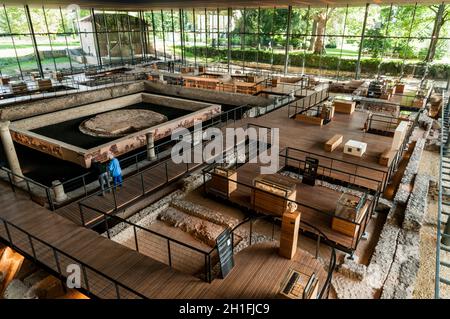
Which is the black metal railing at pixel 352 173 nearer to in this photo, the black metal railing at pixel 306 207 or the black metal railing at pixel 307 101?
the black metal railing at pixel 306 207

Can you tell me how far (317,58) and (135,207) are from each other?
24422mm

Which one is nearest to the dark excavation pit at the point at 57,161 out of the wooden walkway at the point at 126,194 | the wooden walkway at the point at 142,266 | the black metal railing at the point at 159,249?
the wooden walkway at the point at 126,194

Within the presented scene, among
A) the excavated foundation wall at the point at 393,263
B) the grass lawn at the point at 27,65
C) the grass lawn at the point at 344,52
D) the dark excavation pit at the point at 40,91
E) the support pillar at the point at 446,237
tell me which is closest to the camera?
the excavated foundation wall at the point at 393,263

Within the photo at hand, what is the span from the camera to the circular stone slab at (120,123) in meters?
17.1

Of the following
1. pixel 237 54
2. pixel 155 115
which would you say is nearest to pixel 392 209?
pixel 155 115

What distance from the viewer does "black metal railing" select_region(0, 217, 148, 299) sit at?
227 inches

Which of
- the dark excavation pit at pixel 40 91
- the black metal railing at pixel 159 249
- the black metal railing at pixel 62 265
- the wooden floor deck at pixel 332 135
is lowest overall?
the black metal railing at pixel 159 249

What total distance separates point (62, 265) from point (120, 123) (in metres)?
12.7

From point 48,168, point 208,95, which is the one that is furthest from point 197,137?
point 208,95

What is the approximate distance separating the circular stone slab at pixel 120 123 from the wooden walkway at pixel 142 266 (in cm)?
964

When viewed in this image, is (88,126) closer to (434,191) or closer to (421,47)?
(434,191)

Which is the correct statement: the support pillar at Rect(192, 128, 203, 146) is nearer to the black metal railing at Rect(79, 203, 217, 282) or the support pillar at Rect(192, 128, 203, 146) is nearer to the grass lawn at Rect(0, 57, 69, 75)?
the black metal railing at Rect(79, 203, 217, 282)

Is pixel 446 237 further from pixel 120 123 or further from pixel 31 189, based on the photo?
pixel 120 123
